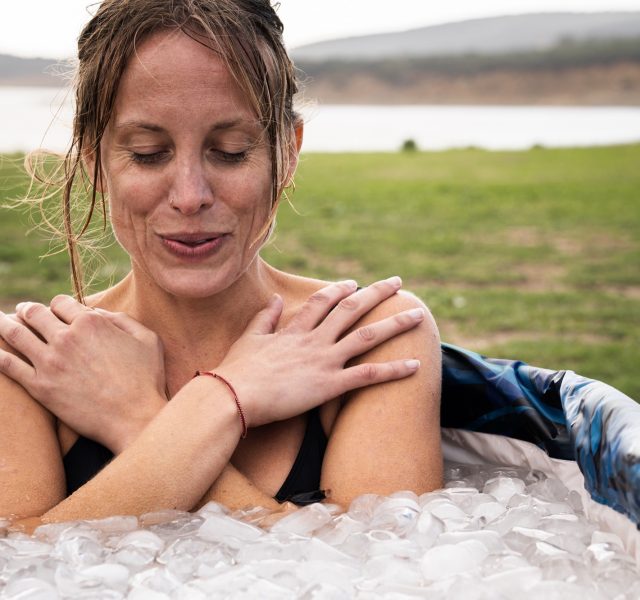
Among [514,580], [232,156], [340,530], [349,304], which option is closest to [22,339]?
[232,156]

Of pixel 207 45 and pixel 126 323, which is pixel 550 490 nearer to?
pixel 126 323

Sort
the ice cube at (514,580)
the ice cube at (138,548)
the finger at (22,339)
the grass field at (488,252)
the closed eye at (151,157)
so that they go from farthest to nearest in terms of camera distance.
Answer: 1. the grass field at (488,252)
2. the finger at (22,339)
3. the closed eye at (151,157)
4. the ice cube at (138,548)
5. the ice cube at (514,580)

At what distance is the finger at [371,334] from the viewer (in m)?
2.42

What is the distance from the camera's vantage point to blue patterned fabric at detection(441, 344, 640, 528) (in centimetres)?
209

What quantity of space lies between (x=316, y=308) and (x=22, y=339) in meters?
0.73

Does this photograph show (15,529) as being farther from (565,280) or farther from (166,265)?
(565,280)

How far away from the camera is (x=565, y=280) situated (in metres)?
8.36

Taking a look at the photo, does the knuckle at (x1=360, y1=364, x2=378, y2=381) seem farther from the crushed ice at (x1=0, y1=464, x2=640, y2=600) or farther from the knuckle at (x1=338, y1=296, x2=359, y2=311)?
the crushed ice at (x1=0, y1=464, x2=640, y2=600)

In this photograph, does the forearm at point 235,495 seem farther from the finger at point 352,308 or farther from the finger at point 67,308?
the finger at point 67,308

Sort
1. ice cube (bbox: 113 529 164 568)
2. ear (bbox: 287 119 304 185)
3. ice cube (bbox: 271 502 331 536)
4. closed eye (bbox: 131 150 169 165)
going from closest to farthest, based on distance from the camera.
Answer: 1. ice cube (bbox: 113 529 164 568)
2. ice cube (bbox: 271 502 331 536)
3. closed eye (bbox: 131 150 169 165)
4. ear (bbox: 287 119 304 185)

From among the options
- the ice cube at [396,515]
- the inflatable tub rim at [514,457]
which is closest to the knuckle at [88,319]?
the ice cube at [396,515]

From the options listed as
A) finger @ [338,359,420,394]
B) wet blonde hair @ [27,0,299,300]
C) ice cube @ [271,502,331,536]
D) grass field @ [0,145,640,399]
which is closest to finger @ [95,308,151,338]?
wet blonde hair @ [27,0,299,300]

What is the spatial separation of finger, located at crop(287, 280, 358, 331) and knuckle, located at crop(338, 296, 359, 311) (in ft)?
0.07

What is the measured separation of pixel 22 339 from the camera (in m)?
2.42
